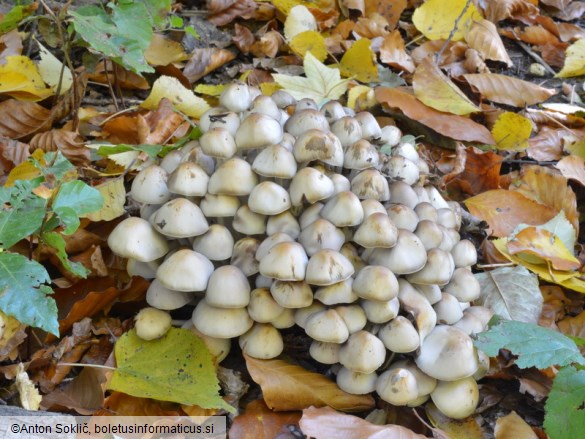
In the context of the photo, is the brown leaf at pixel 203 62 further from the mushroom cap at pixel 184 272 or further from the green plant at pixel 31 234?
the mushroom cap at pixel 184 272

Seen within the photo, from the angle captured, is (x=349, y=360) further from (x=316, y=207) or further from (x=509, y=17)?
(x=509, y=17)

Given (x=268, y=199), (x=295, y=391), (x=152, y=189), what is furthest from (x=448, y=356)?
(x=152, y=189)

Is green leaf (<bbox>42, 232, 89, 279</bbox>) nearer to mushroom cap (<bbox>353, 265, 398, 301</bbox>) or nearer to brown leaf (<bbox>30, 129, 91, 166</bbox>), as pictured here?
mushroom cap (<bbox>353, 265, 398, 301</bbox>)

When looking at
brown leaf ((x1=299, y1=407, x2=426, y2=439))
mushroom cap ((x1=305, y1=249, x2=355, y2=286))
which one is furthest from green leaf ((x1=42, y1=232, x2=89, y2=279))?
brown leaf ((x1=299, y1=407, x2=426, y2=439))

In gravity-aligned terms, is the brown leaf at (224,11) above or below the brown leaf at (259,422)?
above

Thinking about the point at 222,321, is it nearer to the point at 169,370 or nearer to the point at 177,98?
the point at 169,370

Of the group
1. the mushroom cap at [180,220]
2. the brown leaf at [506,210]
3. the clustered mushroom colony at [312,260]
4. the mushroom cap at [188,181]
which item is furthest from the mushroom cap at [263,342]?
the brown leaf at [506,210]

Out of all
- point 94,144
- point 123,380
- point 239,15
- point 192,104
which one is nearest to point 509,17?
point 239,15
